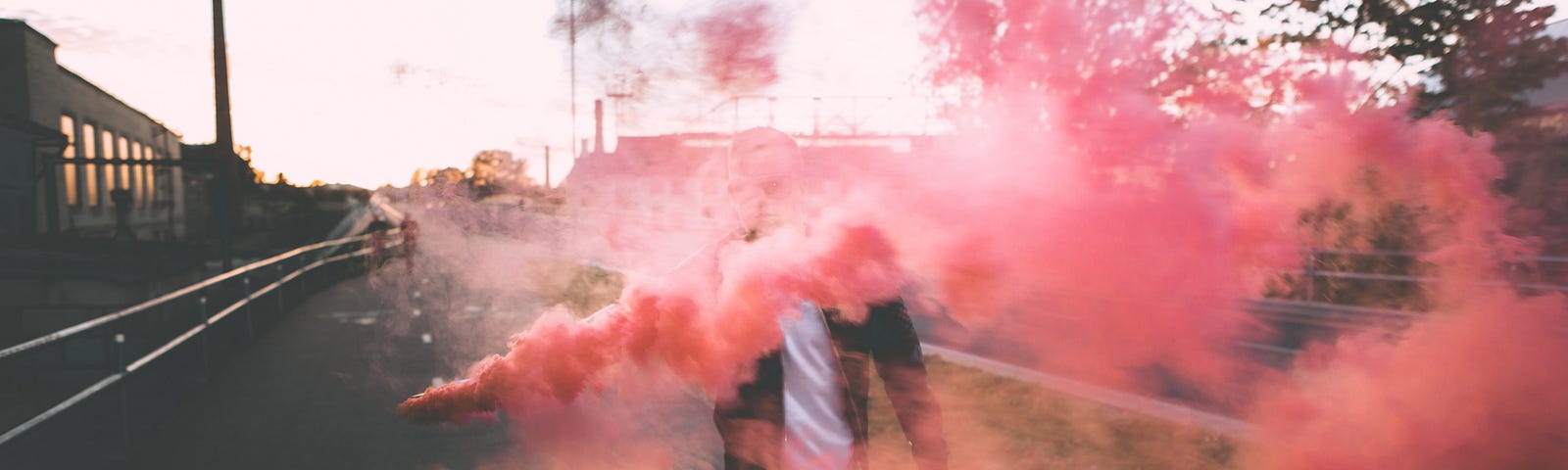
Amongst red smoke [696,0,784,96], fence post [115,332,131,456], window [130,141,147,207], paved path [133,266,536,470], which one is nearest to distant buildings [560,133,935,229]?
red smoke [696,0,784,96]

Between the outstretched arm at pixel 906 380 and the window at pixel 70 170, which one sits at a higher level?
the window at pixel 70 170

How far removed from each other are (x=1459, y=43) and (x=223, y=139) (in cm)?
1413

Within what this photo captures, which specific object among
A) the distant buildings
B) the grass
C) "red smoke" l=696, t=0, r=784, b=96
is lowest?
the grass

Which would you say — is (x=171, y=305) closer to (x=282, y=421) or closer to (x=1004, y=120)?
(x=282, y=421)

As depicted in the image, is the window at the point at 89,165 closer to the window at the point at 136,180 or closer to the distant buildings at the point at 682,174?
the window at the point at 136,180

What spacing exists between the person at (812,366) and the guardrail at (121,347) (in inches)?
161

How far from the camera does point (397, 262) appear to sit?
2445cm

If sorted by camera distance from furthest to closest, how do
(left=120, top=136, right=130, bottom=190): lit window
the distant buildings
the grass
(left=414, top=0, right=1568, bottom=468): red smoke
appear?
(left=120, top=136, right=130, bottom=190): lit window, the grass, the distant buildings, (left=414, top=0, right=1568, bottom=468): red smoke

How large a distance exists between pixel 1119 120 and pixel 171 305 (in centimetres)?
1093

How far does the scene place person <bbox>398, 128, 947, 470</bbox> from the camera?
2.32 metres

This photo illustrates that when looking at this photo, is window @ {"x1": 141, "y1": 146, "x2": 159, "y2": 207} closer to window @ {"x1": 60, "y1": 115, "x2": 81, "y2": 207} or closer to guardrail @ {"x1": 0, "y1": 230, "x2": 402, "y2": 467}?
window @ {"x1": 60, "y1": 115, "x2": 81, "y2": 207}

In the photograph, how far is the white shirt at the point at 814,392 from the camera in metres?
2.34

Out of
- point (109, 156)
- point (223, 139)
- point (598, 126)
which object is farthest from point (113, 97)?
point (598, 126)

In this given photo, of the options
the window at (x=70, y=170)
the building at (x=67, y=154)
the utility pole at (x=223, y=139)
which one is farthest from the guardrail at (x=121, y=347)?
the window at (x=70, y=170)
